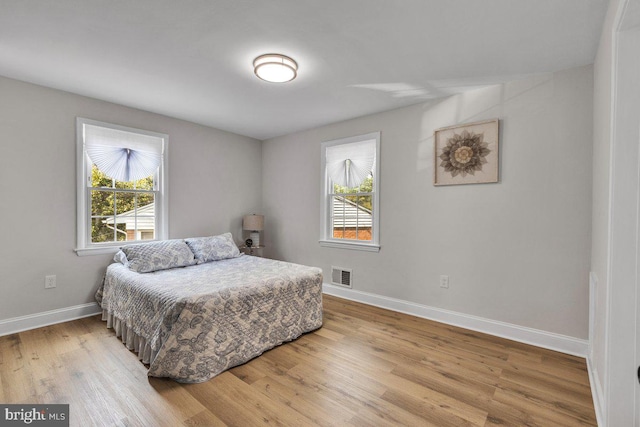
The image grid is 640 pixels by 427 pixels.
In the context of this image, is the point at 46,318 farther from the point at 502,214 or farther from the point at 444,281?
the point at 502,214

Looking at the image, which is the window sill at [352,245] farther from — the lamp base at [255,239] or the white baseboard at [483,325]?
the lamp base at [255,239]

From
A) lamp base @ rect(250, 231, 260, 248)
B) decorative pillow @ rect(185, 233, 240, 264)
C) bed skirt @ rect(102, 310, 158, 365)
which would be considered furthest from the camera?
lamp base @ rect(250, 231, 260, 248)

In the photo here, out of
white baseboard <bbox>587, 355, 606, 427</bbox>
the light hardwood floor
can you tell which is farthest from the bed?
white baseboard <bbox>587, 355, 606, 427</bbox>

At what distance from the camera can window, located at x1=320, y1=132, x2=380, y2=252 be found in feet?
12.4

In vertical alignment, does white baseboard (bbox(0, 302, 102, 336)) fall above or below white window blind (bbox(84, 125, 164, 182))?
below

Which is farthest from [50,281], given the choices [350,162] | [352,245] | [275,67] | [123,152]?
[350,162]

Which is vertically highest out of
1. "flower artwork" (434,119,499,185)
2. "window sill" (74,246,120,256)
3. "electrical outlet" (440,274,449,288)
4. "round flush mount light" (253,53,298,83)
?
"round flush mount light" (253,53,298,83)

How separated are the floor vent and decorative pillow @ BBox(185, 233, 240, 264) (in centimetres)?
136

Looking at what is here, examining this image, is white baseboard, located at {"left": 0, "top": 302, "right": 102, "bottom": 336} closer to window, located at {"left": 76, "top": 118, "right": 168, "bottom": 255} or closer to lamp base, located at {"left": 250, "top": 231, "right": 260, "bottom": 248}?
window, located at {"left": 76, "top": 118, "right": 168, "bottom": 255}

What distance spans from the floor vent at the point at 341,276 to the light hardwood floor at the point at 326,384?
1234 mm

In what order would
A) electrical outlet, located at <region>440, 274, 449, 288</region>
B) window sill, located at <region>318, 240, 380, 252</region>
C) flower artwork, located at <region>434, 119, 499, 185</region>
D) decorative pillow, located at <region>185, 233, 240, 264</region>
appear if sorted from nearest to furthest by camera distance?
flower artwork, located at <region>434, 119, 499, 185</region>, electrical outlet, located at <region>440, 274, 449, 288</region>, decorative pillow, located at <region>185, 233, 240, 264</region>, window sill, located at <region>318, 240, 380, 252</region>

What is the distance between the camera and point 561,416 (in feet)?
5.65

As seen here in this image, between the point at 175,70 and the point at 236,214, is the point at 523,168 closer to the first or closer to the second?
the point at 175,70

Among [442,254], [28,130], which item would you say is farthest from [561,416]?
[28,130]
